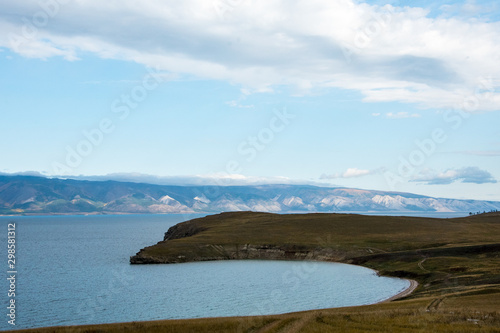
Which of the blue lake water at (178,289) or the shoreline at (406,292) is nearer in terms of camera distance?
the blue lake water at (178,289)

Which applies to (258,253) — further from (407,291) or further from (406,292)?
(406,292)

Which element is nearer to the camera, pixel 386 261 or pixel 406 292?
pixel 406 292

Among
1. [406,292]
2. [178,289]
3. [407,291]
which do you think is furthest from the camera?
[178,289]

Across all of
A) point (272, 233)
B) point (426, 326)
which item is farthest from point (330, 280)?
point (272, 233)

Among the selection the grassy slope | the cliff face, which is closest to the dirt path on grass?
Result: the grassy slope

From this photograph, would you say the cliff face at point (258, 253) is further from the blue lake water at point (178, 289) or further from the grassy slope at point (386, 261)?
the blue lake water at point (178, 289)

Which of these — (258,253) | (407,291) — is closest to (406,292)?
(407,291)

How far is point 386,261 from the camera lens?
11831cm

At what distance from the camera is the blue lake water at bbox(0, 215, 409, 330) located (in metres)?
65.6

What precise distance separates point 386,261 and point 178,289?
5779 cm

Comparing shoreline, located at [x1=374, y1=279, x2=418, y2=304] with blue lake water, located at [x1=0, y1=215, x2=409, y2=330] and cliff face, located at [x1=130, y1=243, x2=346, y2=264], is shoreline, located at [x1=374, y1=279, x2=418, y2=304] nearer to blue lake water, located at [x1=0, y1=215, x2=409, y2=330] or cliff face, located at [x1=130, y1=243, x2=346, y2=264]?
blue lake water, located at [x1=0, y1=215, x2=409, y2=330]

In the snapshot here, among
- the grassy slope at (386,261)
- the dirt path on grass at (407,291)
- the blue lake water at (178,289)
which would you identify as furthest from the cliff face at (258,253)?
the dirt path on grass at (407,291)

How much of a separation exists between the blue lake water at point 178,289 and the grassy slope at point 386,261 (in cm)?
1001

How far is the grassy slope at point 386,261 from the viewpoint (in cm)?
4331
